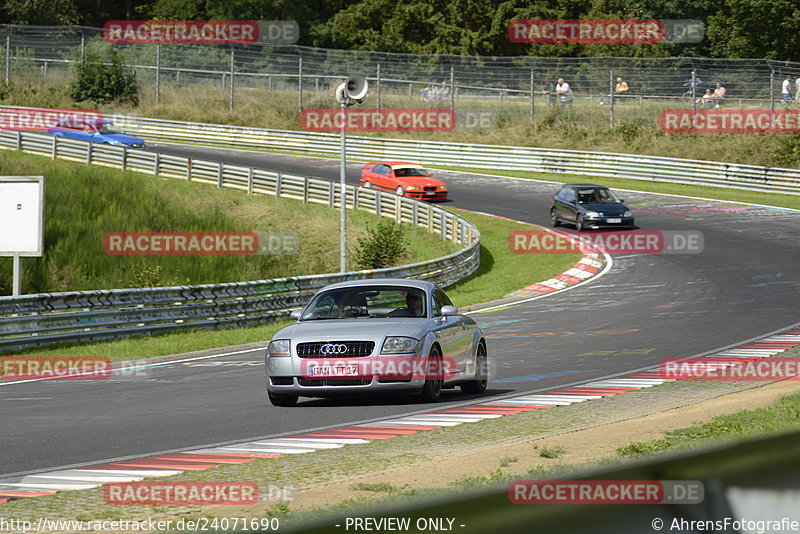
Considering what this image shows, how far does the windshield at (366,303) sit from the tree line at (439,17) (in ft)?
215

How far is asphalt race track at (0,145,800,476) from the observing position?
10617 mm

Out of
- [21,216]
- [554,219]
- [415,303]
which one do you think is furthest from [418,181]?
[415,303]

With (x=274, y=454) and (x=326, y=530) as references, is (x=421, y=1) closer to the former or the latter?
(x=274, y=454)

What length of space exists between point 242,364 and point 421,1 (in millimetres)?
74436

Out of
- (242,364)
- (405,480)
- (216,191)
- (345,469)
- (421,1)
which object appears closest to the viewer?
(405,480)

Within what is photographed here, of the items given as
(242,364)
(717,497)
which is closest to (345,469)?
(717,497)

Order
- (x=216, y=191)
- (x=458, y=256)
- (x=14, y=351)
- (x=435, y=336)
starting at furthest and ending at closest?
(x=216, y=191) → (x=458, y=256) → (x=14, y=351) → (x=435, y=336)

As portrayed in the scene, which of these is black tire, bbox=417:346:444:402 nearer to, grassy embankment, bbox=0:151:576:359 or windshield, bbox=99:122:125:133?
grassy embankment, bbox=0:151:576:359

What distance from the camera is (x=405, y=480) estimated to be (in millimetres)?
7840


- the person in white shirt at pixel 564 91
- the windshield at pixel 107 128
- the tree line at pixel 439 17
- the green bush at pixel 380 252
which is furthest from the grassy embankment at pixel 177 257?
the tree line at pixel 439 17

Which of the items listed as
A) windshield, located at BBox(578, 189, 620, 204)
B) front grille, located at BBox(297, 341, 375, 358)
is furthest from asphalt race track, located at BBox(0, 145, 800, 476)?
windshield, located at BBox(578, 189, 620, 204)

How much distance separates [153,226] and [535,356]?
21762 millimetres

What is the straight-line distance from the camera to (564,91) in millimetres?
55188

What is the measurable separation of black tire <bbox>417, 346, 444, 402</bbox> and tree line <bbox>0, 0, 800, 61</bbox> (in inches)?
2600
